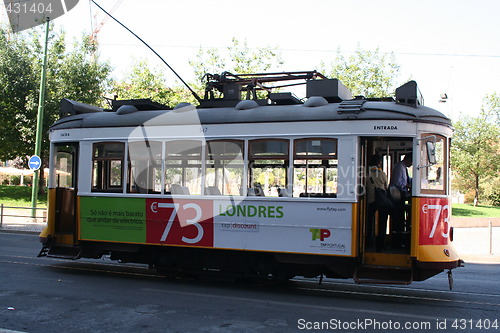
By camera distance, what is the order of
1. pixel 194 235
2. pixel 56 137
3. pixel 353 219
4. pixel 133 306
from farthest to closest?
pixel 56 137, pixel 194 235, pixel 353 219, pixel 133 306

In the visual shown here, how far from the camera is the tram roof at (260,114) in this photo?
28.8ft

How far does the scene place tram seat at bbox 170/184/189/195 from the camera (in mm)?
9953

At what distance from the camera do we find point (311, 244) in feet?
29.2

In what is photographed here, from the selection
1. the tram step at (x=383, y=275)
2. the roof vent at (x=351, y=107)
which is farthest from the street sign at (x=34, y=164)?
the tram step at (x=383, y=275)

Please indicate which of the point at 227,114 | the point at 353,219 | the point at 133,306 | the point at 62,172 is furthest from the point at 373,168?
the point at 62,172

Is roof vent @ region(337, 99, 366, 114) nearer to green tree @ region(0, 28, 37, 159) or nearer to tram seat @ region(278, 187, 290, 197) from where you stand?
tram seat @ region(278, 187, 290, 197)

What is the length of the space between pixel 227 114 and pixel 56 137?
407 cm

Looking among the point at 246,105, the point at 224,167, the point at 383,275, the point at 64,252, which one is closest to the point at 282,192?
the point at 224,167

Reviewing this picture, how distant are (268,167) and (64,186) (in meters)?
4.80

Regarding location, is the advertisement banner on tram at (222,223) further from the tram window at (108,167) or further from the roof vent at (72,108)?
the roof vent at (72,108)

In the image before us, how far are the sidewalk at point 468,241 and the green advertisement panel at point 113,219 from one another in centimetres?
964

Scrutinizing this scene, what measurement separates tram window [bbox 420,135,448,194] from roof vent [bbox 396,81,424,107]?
27.7 inches

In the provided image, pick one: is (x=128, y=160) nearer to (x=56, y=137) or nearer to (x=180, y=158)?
(x=180, y=158)

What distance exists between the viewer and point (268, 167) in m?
9.41
